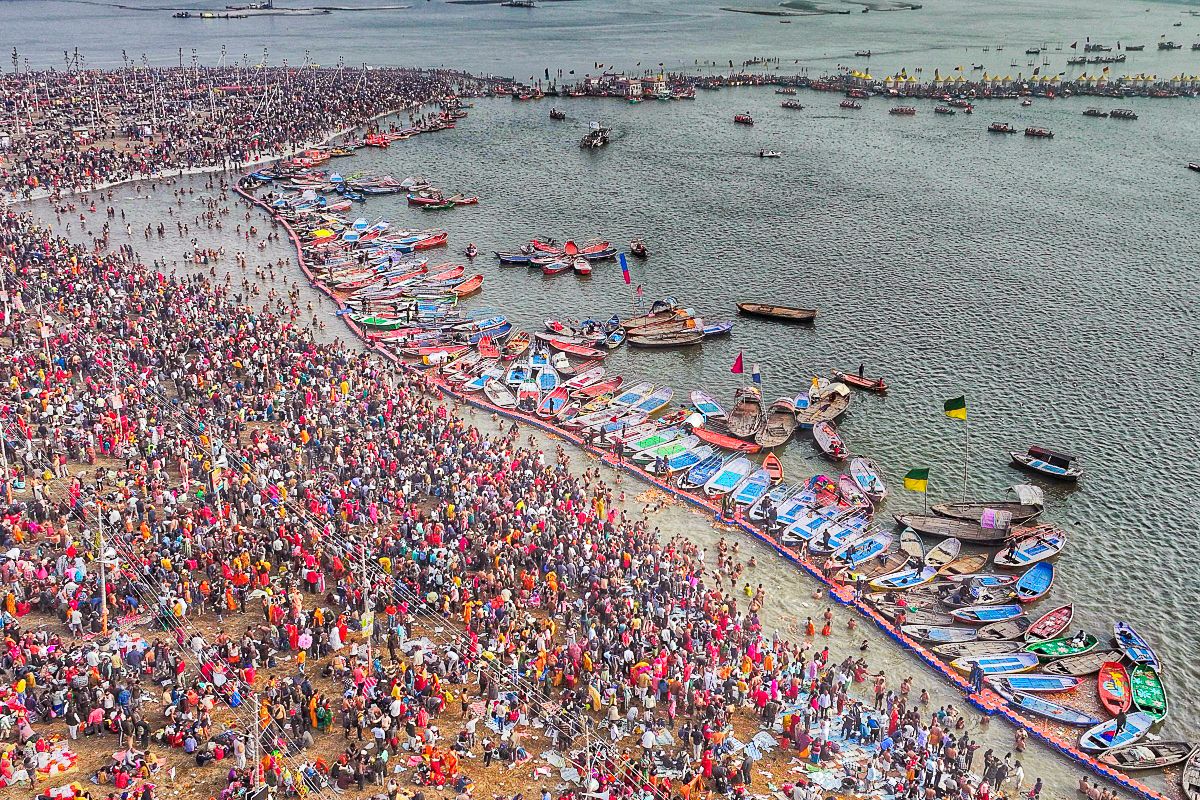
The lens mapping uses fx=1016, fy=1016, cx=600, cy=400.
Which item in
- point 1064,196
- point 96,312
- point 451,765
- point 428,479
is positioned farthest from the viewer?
point 1064,196

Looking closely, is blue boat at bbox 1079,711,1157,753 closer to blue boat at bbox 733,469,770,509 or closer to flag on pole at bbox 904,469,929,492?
flag on pole at bbox 904,469,929,492

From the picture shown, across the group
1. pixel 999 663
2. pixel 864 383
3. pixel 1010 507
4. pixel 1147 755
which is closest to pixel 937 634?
pixel 999 663

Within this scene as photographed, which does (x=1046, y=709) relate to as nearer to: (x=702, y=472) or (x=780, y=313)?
(x=702, y=472)

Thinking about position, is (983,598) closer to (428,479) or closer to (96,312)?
(428,479)

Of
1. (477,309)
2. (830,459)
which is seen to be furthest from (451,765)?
(477,309)

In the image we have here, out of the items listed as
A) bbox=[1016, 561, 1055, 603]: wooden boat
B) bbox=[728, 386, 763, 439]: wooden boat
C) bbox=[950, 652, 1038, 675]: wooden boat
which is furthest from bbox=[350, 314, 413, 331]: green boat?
bbox=[950, 652, 1038, 675]: wooden boat
